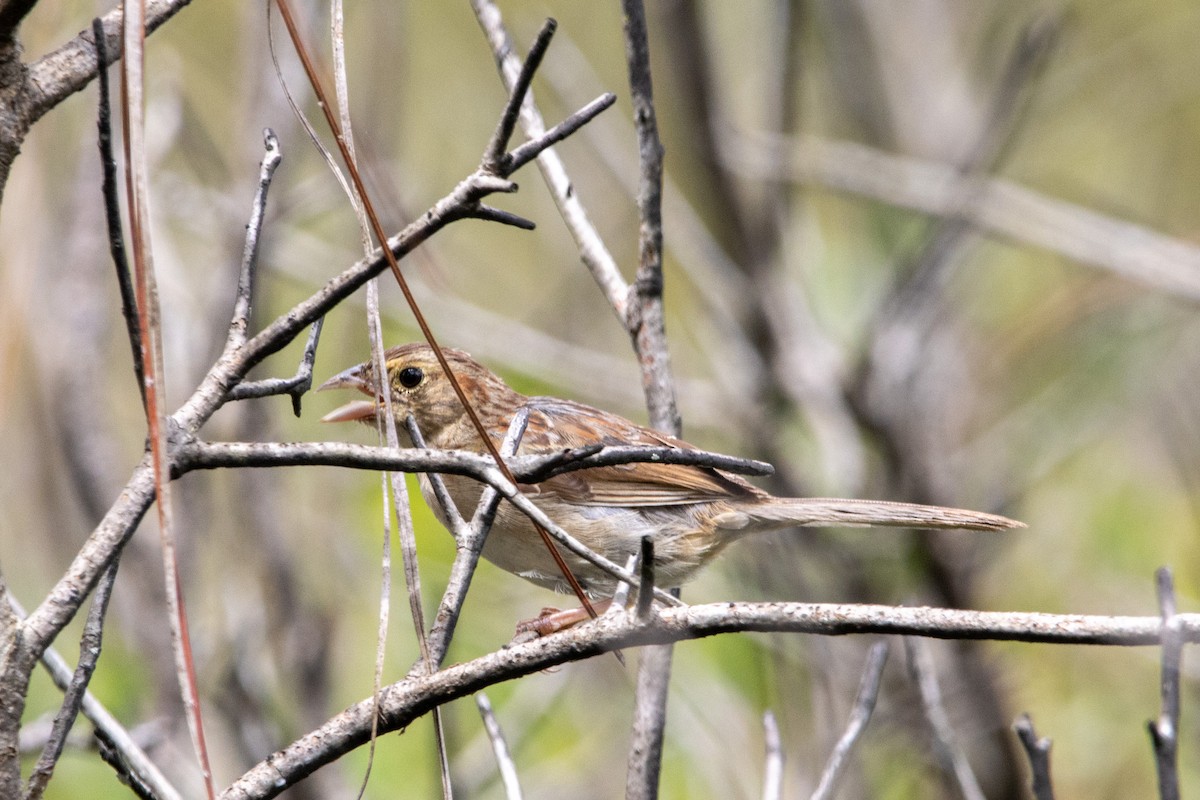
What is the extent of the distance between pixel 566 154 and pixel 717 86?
2.04 meters

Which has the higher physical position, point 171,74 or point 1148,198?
point 1148,198

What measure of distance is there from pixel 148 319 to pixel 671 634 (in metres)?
0.76

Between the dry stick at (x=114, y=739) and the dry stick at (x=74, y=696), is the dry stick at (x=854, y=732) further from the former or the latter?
the dry stick at (x=74, y=696)

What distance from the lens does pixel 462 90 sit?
814 cm

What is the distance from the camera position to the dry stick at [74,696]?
1.60 metres

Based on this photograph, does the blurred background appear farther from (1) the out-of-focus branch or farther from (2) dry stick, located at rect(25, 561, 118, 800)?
(2) dry stick, located at rect(25, 561, 118, 800)

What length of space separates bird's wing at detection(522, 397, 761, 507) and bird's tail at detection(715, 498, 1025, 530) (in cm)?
12

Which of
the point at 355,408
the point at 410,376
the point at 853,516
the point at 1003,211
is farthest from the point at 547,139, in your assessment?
the point at 1003,211

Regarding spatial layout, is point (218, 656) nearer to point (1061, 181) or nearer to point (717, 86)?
point (717, 86)

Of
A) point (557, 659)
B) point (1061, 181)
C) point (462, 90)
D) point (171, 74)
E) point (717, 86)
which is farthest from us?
point (1061, 181)

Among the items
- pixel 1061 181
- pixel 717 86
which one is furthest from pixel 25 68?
pixel 1061 181

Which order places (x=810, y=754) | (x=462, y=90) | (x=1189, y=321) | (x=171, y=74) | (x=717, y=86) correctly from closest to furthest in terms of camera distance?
(x=810, y=754) < (x=171, y=74) < (x=717, y=86) < (x=1189, y=321) < (x=462, y=90)

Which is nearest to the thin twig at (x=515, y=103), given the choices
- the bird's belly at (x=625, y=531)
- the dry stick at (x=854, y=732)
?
the dry stick at (x=854, y=732)

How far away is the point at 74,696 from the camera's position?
1.65 metres
